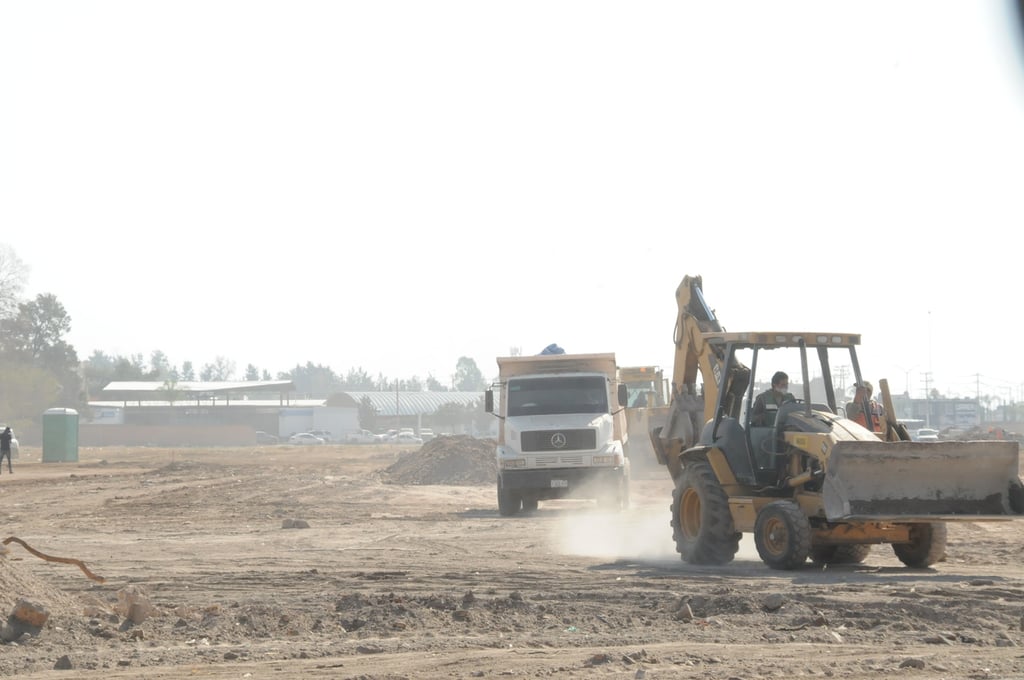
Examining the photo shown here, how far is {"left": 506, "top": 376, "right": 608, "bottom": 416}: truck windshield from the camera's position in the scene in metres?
22.9

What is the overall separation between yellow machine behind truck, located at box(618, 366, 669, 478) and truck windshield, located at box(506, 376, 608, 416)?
1093 centimetres

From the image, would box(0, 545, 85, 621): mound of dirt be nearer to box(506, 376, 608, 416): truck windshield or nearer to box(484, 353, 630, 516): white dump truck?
box(484, 353, 630, 516): white dump truck

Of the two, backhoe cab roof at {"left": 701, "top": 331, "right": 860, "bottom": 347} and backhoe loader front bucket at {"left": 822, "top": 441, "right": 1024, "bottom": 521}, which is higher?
backhoe cab roof at {"left": 701, "top": 331, "right": 860, "bottom": 347}

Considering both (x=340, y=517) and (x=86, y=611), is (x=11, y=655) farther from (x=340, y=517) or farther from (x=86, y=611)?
(x=340, y=517)

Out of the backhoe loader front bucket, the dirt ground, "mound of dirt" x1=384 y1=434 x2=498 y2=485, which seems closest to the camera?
the dirt ground


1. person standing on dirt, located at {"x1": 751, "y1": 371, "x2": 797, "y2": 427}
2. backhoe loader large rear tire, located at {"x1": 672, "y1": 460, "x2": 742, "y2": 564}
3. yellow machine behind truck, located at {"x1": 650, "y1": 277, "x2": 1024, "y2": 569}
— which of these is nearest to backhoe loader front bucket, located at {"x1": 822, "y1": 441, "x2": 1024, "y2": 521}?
yellow machine behind truck, located at {"x1": 650, "y1": 277, "x2": 1024, "y2": 569}

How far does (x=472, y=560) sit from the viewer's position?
15234mm

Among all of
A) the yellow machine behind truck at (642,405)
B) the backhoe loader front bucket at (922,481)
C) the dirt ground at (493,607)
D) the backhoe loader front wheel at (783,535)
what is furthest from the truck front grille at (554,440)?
the yellow machine behind truck at (642,405)

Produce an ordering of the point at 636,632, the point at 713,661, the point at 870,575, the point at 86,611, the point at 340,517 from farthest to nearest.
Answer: the point at 340,517 < the point at 870,575 < the point at 86,611 < the point at 636,632 < the point at 713,661

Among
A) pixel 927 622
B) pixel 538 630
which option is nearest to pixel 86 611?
pixel 538 630

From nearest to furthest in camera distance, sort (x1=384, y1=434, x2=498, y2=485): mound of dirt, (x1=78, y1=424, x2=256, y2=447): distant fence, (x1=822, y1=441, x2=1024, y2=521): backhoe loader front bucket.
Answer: (x1=822, y1=441, x2=1024, y2=521): backhoe loader front bucket
(x1=384, y1=434, x2=498, y2=485): mound of dirt
(x1=78, y1=424, x2=256, y2=447): distant fence

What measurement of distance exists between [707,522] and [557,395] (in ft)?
28.7

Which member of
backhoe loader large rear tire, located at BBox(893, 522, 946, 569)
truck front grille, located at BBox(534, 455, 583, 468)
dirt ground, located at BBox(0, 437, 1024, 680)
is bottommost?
dirt ground, located at BBox(0, 437, 1024, 680)

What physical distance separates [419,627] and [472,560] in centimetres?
A: 534
